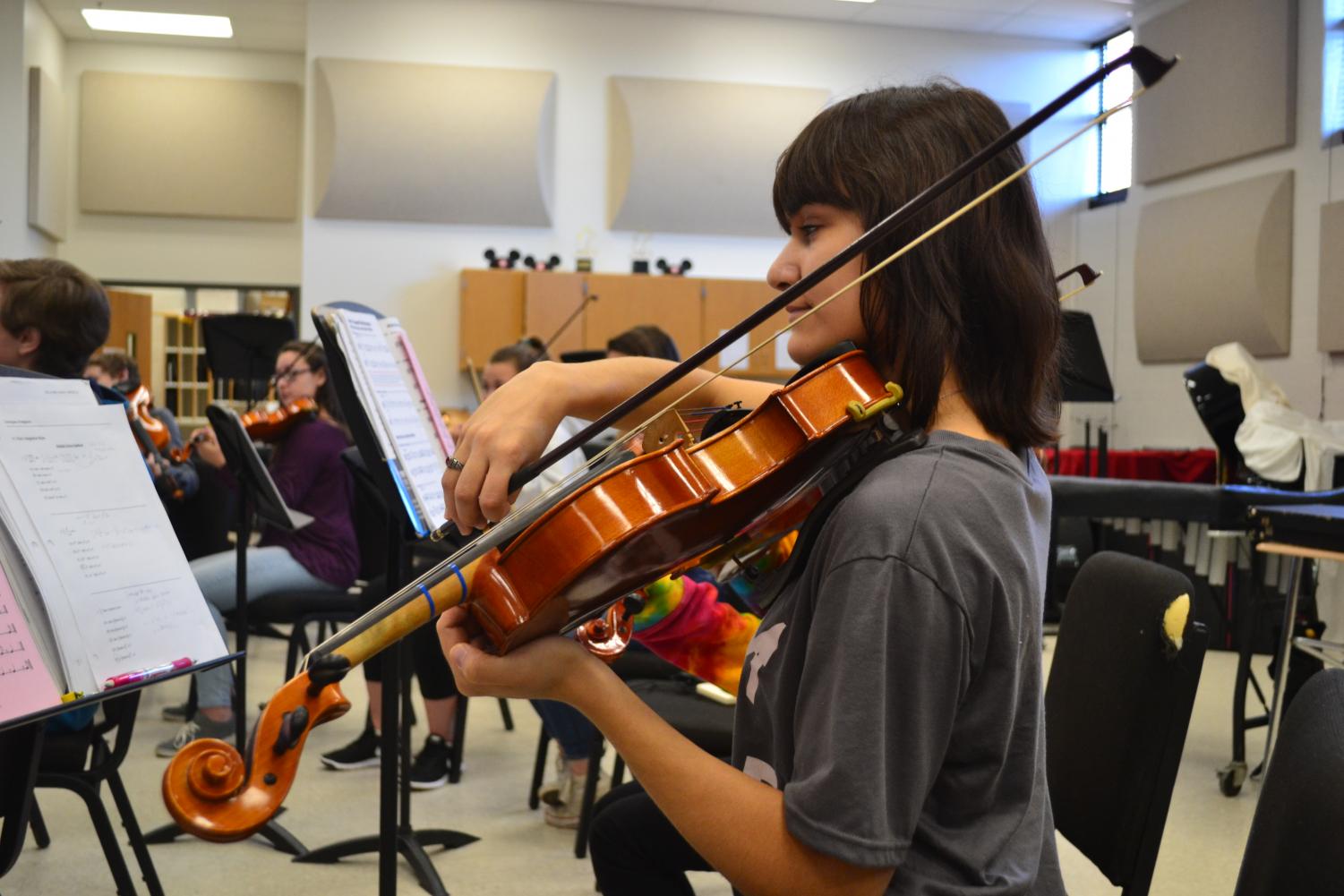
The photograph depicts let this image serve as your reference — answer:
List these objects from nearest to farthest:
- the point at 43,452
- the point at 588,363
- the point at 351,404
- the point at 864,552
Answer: the point at 864,552 < the point at 588,363 < the point at 43,452 < the point at 351,404

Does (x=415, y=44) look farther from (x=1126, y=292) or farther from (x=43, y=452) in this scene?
(x=43, y=452)

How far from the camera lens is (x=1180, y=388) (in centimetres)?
778

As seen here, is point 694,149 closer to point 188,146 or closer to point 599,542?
point 188,146

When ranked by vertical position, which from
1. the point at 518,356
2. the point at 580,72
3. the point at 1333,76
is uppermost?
the point at 580,72

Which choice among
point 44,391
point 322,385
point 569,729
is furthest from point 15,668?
point 322,385

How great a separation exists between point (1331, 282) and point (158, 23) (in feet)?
26.9

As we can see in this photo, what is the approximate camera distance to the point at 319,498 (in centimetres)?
382

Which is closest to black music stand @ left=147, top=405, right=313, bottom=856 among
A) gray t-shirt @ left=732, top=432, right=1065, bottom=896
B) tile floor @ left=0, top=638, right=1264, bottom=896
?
tile floor @ left=0, top=638, right=1264, bottom=896

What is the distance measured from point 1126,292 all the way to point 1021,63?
208cm

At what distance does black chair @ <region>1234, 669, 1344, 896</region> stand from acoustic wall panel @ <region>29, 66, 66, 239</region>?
914 cm

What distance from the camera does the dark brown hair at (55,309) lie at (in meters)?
2.72

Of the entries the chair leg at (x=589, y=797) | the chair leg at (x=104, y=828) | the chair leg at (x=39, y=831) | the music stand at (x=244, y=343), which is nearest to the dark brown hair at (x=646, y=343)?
the chair leg at (x=589, y=797)

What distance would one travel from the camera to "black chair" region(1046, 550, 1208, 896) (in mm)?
1312

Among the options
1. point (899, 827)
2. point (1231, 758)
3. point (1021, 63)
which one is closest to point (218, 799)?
point (899, 827)
